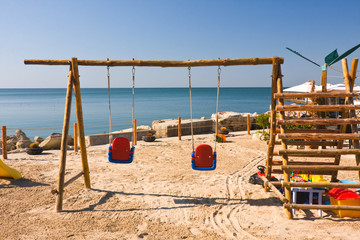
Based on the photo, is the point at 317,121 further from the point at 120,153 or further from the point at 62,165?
the point at 62,165

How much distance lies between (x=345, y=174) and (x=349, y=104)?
3540 mm

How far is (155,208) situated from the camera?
5.92 meters

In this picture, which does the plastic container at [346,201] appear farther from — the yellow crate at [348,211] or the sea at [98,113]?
the sea at [98,113]

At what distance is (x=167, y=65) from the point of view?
6574 mm

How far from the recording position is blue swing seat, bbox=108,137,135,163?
22.6 ft

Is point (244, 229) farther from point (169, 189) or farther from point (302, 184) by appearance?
point (169, 189)

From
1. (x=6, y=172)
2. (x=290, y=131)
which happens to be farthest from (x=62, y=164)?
(x=290, y=131)

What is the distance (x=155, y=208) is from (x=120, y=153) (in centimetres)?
176

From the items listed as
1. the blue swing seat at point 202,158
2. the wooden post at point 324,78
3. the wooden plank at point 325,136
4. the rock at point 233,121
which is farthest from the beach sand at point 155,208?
the rock at point 233,121

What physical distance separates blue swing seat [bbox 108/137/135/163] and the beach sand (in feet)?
2.59

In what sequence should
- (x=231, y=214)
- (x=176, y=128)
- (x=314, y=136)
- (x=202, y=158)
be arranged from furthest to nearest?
(x=176, y=128) → (x=202, y=158) → (x=231, y=214) → (x=314, y=136)

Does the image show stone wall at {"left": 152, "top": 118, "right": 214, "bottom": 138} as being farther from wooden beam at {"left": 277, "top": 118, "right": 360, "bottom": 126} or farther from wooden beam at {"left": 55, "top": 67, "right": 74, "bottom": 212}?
wooden beam at {"left": 277, "top": 118, "right": 360, "bottom": 126}

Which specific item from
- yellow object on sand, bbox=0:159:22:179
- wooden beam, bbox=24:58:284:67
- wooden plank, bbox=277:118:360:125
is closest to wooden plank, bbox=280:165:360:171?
wooden plank, bbox=277:118:360:125

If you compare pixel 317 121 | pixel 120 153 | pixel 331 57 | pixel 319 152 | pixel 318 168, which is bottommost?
pixel 318 168
